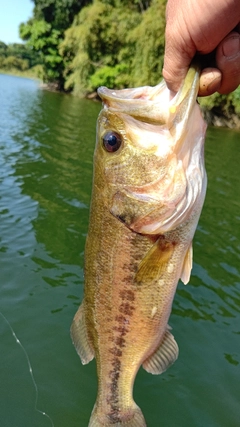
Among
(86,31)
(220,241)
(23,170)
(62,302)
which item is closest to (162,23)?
(86,31)

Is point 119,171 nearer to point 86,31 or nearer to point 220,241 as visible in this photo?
point 220,241

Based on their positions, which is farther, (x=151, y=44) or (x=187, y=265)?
(x=151, y=44)

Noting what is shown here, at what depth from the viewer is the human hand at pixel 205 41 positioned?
1.51 m

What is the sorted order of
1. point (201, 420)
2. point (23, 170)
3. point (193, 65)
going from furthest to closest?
point (23, 170) → point (201, 420) → point (193, 65)

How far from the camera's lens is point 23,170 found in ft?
36.2

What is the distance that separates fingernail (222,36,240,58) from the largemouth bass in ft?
0.92

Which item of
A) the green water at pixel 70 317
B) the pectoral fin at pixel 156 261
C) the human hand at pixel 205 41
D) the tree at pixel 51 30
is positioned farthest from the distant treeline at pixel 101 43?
the human hand at pixel 205 41

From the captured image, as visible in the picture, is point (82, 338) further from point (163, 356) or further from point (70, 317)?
point (70, 317)

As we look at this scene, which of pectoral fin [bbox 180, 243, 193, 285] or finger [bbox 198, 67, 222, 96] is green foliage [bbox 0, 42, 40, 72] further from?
finger [bbox 198, 67, 222, 96]

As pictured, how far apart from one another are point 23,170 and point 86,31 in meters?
26.9

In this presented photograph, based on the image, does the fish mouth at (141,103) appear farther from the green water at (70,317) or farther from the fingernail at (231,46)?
the green water at (70,317)

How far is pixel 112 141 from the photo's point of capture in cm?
223

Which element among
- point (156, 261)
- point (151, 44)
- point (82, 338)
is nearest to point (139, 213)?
point (156, 261)

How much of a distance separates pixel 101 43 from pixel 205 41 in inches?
1417
